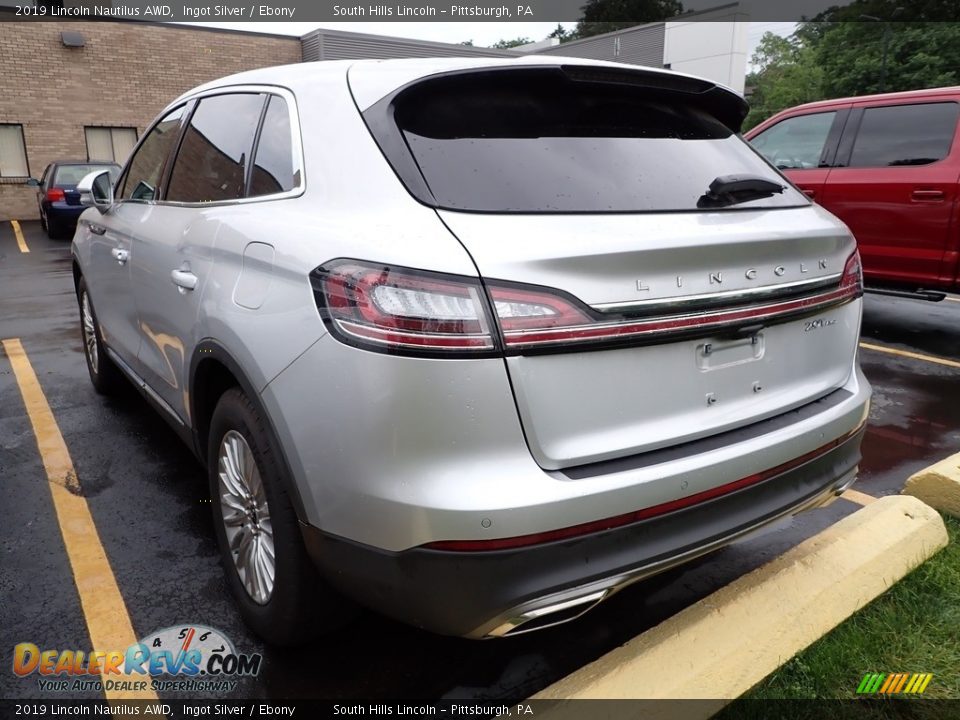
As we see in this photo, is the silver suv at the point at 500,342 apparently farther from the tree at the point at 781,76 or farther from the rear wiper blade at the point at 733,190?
the tree at the point at 781,76

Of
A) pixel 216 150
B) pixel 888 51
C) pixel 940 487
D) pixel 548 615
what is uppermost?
pixel 888 51

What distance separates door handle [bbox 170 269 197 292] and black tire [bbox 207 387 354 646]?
46cm

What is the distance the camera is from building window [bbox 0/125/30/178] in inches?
758

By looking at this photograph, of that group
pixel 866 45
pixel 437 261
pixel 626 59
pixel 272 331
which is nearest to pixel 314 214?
pixel 272 331

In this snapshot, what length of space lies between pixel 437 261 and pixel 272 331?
571 millimetres

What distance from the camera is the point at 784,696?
2.19 m

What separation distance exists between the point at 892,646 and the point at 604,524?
4.21 ft

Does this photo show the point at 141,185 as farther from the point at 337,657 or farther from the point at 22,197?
the point at 22,197

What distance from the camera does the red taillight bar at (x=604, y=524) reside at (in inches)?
68.2

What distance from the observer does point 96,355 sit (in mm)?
4695

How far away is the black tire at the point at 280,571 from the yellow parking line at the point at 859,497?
2497 millimetres

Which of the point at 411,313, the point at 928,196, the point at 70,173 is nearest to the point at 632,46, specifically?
the point at 70,173

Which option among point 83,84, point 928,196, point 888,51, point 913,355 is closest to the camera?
point 928,196

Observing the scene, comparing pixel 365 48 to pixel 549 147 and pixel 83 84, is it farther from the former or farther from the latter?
pixel 549 147
